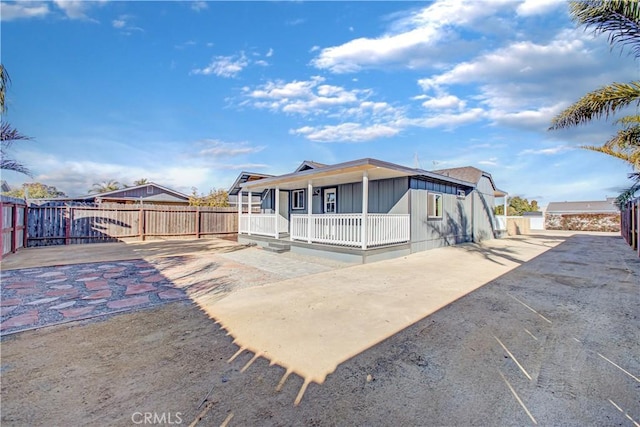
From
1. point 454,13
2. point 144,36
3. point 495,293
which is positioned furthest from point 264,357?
point 144,36

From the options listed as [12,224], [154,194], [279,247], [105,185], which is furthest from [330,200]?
[105,185]

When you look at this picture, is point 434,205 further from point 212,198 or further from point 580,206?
point 580,206

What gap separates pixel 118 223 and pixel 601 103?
685 inches

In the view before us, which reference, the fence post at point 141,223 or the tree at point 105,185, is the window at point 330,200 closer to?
the fence post at point 141,223

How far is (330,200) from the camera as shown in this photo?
41.7ft

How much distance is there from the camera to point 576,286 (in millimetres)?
5770

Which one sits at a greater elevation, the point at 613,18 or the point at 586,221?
the point at 613,18

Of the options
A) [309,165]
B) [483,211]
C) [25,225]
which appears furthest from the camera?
[483,211]

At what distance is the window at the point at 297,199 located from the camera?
45.9ft

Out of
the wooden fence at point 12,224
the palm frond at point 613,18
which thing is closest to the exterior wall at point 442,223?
the palm frond at point 613,18

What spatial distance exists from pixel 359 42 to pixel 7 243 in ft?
45.0

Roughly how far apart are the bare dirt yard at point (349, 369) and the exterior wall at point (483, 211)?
10.4m

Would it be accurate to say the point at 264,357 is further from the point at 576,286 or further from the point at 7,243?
the point at 7,243

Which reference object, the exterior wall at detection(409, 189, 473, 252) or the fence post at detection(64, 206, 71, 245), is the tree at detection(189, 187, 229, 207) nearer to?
the fence post at detection(64, 206, 71, 245)
